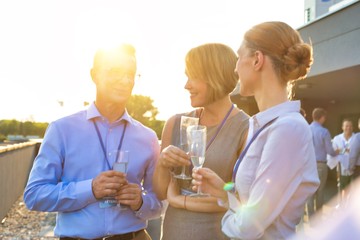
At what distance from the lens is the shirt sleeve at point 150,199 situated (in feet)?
7.51

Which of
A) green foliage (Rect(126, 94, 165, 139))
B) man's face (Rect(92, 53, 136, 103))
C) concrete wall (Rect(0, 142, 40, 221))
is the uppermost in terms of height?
man's face (Rect(92, 53, 136, 103))

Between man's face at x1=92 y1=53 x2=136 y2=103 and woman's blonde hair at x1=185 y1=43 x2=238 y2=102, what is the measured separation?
365 millimetres

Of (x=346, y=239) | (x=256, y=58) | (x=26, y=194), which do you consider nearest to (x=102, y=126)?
(x=26, y=194)

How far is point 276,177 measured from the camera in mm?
1448

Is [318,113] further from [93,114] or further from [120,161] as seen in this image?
[120,161]

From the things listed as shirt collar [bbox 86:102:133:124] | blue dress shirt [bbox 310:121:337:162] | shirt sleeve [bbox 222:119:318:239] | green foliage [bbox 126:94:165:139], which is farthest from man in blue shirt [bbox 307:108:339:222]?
green foliage [bbox 126:94:165:139]

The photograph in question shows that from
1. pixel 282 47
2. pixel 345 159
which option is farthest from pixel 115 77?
pixel 345 159

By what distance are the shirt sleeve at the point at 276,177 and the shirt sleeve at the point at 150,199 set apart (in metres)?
0.88

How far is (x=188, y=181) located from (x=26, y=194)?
89 centimetres

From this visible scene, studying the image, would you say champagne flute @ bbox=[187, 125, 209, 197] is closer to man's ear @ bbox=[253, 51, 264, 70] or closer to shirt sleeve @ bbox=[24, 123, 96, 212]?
man's ear @ bbox=[253, 51, 264, 70]

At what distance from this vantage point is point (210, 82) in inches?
88.4

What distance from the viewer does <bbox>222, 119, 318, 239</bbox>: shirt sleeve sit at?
4.76 ft

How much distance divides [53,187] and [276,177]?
1.26 m

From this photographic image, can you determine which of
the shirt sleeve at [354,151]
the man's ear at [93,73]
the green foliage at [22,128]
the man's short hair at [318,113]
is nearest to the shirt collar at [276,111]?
the man's ear at [93,73]
